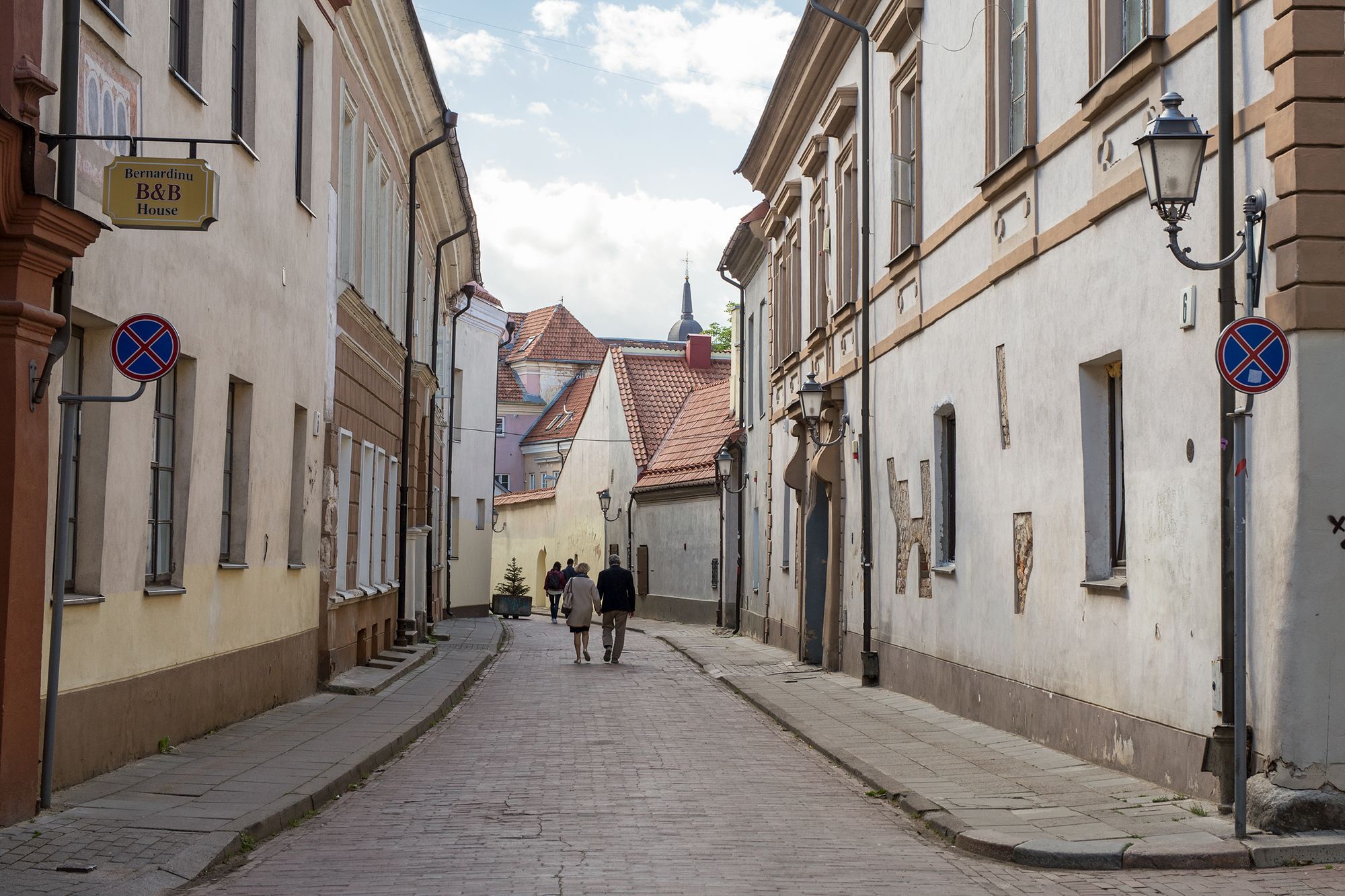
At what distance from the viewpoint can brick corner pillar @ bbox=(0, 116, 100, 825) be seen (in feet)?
27.3

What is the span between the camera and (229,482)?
1421 cm

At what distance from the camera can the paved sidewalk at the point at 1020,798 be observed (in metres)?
7.93

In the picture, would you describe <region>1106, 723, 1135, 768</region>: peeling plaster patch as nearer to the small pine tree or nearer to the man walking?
the man walking

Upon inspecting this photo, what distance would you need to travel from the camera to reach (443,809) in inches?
387

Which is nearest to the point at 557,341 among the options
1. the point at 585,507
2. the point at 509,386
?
the point at 509,386

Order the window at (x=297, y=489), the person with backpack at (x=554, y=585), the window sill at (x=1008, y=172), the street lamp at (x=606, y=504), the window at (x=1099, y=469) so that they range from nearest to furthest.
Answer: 1. the window at (x=1099, y=469)
2. the window sill at (x=1008, y=172)
3. the window at (x=297, y=489)
4. the person with backpack at (x=554, y=585)
5. the street lamp at (x=606, y=504)

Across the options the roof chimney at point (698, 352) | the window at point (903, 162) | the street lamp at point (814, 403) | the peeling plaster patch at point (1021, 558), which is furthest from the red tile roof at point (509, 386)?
the peeling plaster patch at point (1021, 558)

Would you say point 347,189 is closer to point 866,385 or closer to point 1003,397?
point 866,385

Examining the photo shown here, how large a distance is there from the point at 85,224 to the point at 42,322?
0.68m

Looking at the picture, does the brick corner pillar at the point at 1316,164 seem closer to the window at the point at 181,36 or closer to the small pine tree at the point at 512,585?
the window at the point at 181,36

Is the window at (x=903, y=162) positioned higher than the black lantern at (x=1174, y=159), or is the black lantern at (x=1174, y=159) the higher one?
the window at (x=903, y=162)

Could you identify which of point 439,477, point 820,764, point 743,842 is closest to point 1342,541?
point 743,842

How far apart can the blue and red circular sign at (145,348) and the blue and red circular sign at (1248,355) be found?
5.82 metres

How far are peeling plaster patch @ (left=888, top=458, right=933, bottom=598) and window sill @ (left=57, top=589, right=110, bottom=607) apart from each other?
30.1 feet
